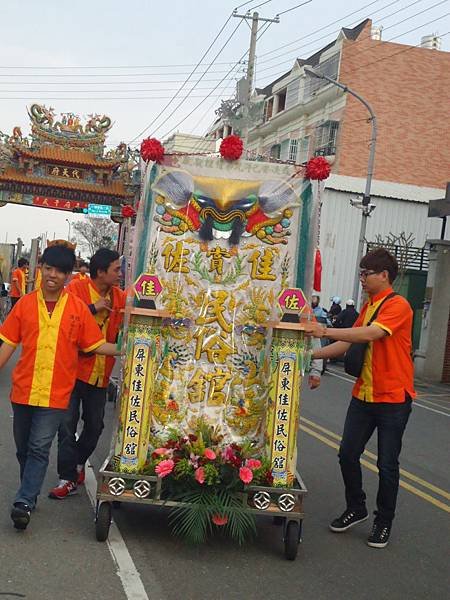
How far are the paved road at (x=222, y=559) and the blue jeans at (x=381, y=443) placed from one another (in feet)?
1.14

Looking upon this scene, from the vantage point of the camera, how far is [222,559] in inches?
209

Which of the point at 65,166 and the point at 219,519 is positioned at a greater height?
the point at 65,166

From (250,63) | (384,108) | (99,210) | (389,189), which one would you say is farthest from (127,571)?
(384,108)

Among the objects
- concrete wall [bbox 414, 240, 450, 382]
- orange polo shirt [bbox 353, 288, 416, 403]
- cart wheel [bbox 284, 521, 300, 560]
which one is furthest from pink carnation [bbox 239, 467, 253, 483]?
concrete wall [bbox 414, 240, 450, 382]

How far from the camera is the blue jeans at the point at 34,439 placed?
216 inches

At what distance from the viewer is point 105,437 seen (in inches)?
367

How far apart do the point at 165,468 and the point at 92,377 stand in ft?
4.32

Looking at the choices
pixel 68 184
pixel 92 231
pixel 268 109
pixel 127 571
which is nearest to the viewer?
pixel 127 571

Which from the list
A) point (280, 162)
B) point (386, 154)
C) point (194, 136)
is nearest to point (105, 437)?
point (280, 162)

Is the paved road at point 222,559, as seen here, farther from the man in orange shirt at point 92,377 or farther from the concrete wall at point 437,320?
the concrete wall at point 437,320

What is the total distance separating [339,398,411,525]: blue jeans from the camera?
5887 millimetres

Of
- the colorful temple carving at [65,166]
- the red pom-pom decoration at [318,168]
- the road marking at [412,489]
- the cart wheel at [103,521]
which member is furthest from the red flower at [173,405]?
the colorful temple carving at [65,166]

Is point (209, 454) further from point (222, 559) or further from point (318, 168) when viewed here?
point (318, 168)

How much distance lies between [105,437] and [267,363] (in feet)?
13.1
